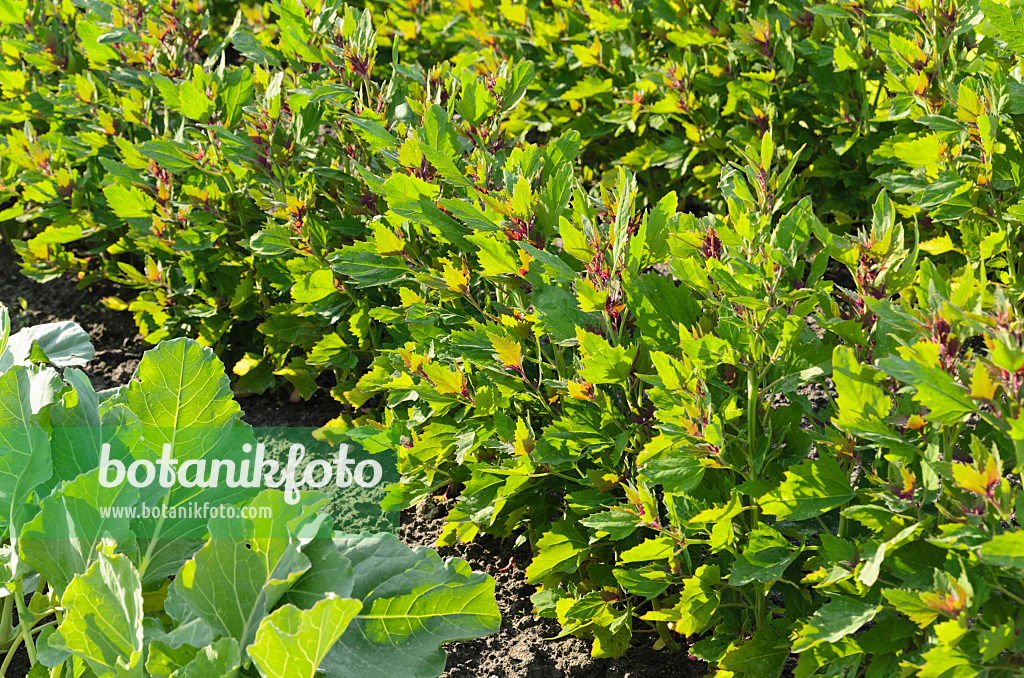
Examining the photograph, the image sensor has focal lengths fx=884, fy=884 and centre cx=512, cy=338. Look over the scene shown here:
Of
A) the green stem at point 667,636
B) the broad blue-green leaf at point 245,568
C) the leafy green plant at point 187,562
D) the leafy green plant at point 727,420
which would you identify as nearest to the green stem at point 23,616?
the leafy green plant at point 187,562

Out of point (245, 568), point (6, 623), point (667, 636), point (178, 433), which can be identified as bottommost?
point (667, 636)

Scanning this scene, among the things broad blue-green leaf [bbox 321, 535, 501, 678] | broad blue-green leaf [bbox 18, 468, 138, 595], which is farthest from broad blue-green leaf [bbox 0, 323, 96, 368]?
broad blue-green leaf [bbox 321, 535, 501, 678]

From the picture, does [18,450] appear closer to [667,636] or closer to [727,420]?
[727,420]

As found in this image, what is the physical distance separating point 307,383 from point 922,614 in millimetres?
2249

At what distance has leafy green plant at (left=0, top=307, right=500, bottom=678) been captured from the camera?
1303 mm

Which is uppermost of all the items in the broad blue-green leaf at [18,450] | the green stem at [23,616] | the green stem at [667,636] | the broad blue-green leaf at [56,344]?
the broad blue-green leaf at [56,344]

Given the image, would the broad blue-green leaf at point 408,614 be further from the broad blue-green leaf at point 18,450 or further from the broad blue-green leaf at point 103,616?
the broad blue-green leaf at point 18,450

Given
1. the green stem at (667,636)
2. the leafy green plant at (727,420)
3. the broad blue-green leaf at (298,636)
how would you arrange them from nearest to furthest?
the broad blue-green leaf at (298,636) → the leafy green plant at (727,420) → the green stem at (667,636)

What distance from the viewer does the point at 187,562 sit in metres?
1.32

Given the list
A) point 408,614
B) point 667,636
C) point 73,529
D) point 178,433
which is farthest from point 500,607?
point 73,529

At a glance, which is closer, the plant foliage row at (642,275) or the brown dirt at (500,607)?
the plant foliage row at (642,275)

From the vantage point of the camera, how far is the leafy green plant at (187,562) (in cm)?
130

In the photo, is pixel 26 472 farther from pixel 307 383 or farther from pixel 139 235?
pixel 139 235

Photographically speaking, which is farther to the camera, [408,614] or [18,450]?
[18,450]
